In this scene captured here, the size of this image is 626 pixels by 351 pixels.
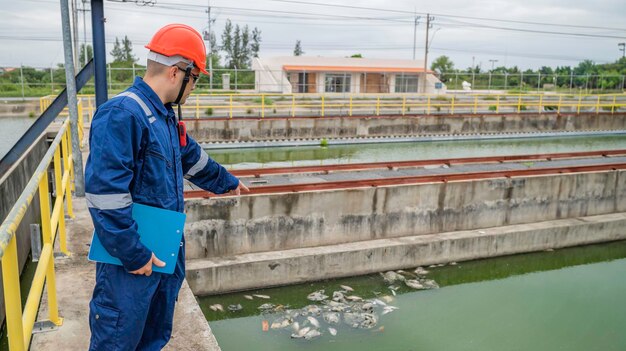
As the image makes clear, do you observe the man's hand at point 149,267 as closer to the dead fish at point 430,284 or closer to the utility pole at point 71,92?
the utility pole at point 71,92

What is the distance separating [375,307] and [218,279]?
6.86ft

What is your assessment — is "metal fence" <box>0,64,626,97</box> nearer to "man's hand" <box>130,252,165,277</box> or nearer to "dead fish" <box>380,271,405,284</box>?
"dead fish" <box>380,271,405,284</box>

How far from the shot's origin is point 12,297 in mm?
2211

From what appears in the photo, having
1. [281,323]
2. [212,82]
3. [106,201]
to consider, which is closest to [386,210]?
[281,323]

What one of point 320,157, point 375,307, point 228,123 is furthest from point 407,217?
point 228,123

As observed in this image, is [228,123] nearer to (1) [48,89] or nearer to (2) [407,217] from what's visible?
(2) [407,217]

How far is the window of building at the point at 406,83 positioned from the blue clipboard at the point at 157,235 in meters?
44.2

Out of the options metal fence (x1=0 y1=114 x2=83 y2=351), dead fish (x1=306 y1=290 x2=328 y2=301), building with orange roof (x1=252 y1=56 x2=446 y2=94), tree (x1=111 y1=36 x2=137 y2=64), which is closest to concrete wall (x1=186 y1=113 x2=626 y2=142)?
dead fish (x1=306 y1=290 x2=328 y2=301)

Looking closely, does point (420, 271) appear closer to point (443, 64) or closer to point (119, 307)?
point (119, 307)

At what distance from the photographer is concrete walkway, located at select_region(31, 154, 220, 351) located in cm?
336

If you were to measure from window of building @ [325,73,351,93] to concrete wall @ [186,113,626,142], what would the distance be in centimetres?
2087

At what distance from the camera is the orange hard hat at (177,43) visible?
7.34ft

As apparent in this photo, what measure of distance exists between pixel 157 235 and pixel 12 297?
0.63 metres

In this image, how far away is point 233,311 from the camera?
269 inches
